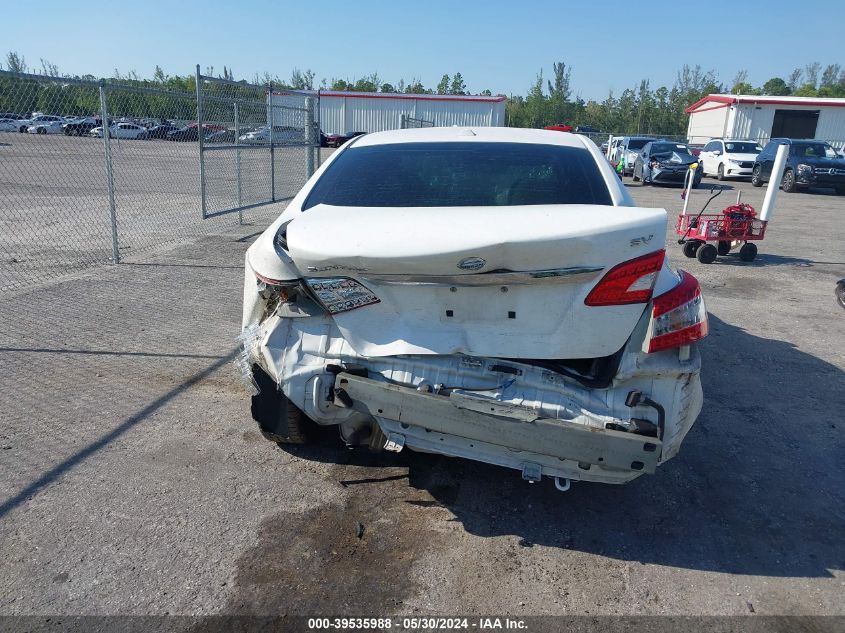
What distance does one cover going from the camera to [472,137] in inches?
155

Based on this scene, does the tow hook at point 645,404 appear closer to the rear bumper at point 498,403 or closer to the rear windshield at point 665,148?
the rear bumper at point 498,403

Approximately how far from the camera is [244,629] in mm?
2391

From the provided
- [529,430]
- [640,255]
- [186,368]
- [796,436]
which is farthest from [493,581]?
[186,368]

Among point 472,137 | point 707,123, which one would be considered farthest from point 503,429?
point 707,123

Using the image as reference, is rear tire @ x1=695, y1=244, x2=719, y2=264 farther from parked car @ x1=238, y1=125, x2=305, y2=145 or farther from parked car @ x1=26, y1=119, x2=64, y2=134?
parked car @ x1=26, y1=119, x2=64, y2=134

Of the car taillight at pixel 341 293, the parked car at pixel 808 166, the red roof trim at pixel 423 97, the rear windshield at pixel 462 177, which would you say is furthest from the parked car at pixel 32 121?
the red roof trim at pixel 423 97

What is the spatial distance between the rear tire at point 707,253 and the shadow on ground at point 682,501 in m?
5.64

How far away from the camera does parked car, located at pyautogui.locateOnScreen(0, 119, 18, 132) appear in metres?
7.13

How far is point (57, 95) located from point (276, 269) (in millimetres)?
6675

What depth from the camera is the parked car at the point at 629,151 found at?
86.2 feet

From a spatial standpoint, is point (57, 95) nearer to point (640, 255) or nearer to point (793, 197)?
point (640, 255)

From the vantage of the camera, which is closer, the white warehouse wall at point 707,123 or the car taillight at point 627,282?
the car taillight at point 627,282

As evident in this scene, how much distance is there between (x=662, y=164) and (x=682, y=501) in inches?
863

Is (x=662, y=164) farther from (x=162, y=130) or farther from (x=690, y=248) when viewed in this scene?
(x=162, y=130)
